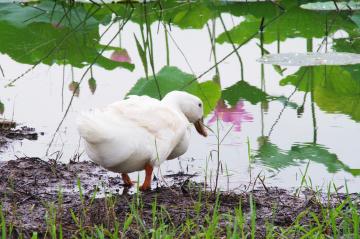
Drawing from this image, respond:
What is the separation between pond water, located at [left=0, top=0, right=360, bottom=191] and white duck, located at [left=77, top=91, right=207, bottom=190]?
27cm

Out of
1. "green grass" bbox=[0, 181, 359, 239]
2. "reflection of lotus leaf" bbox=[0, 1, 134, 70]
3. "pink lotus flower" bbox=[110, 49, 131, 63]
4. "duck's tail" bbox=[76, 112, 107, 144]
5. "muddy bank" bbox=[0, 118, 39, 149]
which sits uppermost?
"reflection of lotus leaf" bbox=[0, 1, 134, 70]

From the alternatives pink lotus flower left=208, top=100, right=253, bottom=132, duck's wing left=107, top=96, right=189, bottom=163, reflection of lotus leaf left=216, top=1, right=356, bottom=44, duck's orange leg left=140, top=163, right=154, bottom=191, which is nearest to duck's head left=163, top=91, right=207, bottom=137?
duck's wing left=107, top=96, right=189, bottom=163

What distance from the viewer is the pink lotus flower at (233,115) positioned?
212 inches

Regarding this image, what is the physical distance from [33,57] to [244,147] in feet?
9.79

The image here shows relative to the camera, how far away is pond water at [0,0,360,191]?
4633 millimetres

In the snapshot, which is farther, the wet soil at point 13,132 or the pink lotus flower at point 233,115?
the pink lotus flower at point 233,115

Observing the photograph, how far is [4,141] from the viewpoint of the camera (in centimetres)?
483

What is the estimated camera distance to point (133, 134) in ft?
12.6

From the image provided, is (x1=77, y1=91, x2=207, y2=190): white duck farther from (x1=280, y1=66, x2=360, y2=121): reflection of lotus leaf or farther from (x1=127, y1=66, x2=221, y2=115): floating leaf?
(x1=280, y1=66, x2=360, y2=121): reflection of lotus leaf

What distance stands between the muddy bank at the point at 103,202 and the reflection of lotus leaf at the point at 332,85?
196 centimetres

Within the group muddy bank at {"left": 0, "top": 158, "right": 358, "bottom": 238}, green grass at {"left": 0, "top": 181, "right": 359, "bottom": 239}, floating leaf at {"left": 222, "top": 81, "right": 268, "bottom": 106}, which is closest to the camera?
Answer: green grass at {"left": 0, "top": 181, "right": 359, "bottom": 239}

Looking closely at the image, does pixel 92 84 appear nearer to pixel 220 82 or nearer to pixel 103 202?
pixel 220 82

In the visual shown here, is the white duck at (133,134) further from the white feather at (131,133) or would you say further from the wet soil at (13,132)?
the wet soil at (13,132)

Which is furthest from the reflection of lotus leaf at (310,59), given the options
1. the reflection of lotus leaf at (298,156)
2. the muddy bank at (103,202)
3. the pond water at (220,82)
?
the muddy bank at (103,202)
